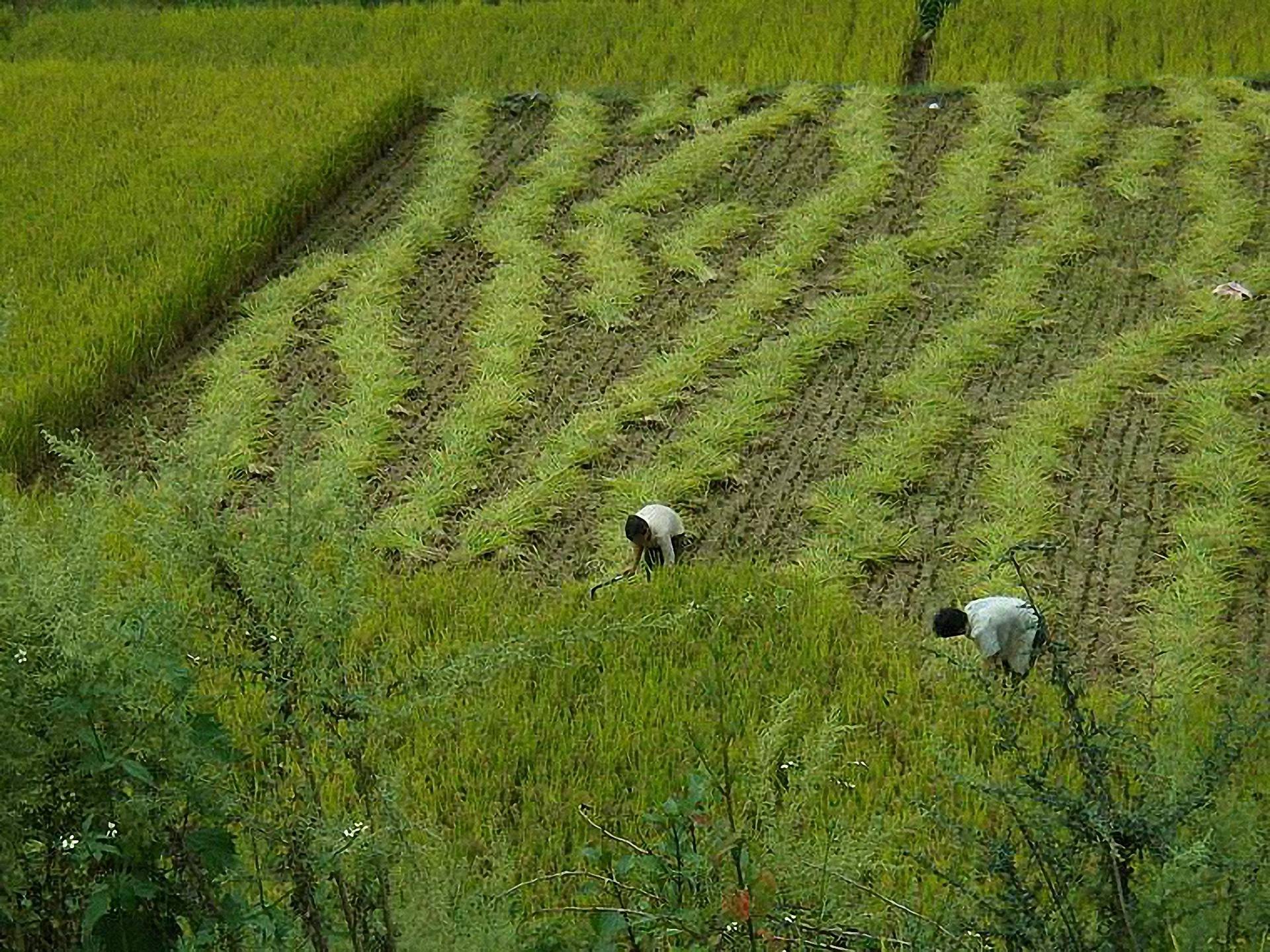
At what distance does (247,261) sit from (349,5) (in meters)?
4.28

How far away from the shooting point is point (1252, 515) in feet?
14.6

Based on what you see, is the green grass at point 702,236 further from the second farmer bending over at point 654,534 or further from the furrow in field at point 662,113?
the second farmer bending over at point 654,534

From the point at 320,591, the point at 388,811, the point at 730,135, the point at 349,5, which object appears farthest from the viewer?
the point at 349,5

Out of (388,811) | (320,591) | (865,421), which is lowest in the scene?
(865,421)

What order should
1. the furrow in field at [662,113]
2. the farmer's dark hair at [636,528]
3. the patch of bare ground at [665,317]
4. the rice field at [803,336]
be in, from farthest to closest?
the furrow in field at [662,113]
the patch of bare ground at [665,317]
the rice field at [803,336]
the farmer's dark hair at [636,528]

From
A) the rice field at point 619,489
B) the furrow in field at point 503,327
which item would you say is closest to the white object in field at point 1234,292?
the rice field at point 619,489

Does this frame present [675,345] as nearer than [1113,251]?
Yes

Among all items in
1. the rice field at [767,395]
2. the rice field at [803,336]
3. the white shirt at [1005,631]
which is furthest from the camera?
the rice field at [803,336]

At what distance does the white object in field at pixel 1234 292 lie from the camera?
5.71m

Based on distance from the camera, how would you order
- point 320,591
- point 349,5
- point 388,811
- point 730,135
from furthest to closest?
point 349,5, point 730,135, point 320,591, point 388,811

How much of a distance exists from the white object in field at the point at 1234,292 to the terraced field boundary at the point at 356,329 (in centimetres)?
320

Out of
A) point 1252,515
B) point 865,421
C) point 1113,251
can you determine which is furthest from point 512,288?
point 1252,515

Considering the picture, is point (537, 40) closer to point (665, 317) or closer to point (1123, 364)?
point (665, 317)

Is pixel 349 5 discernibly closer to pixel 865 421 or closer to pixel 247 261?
pixel 247 261
